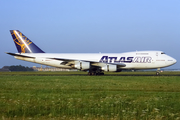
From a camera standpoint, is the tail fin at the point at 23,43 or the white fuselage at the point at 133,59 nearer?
the white fuselage at the point at 133,59

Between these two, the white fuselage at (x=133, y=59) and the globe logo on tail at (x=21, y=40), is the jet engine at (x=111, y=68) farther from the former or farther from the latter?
the globe logo on tail at (x=21, y=40)

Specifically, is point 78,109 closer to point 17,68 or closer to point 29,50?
point 29,50

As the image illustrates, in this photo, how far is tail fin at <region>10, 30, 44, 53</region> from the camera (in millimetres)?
40156

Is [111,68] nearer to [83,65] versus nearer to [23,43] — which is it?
[83,65]

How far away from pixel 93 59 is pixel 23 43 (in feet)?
40.2

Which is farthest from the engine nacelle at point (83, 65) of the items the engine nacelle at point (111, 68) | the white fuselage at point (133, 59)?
the engine nacelle at point (111, 68)

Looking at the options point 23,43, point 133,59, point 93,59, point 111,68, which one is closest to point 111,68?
point 111,68

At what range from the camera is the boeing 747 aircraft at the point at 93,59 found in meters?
36.2

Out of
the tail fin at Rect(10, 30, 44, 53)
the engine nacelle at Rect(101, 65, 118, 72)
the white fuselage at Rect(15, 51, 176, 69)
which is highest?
the tail fin at Rect(10, 30, 44, 53)

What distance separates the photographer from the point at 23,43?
1585 inches

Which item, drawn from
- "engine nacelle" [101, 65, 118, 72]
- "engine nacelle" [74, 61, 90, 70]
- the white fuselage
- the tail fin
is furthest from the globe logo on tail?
Answer: "engine nacelle" [101, 65, 118, 72]

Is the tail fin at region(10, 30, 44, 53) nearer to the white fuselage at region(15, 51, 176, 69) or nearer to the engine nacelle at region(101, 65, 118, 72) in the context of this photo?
the white fuselage at region(15, 51, 176, 69)

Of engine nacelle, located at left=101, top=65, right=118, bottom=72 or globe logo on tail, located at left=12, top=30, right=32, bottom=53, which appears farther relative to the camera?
globe logo on tail, located at left=12, top=30, right=32, bottom=53

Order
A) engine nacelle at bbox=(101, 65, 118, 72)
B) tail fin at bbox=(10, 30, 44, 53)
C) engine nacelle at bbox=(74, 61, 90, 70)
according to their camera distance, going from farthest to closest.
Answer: tail fin at bbox=(10, 30, 44, 53)
engine nacelle at bbox=(74, 61, 90, 70)
engine nacelle at bbox=(101, 65, 118, 72)
